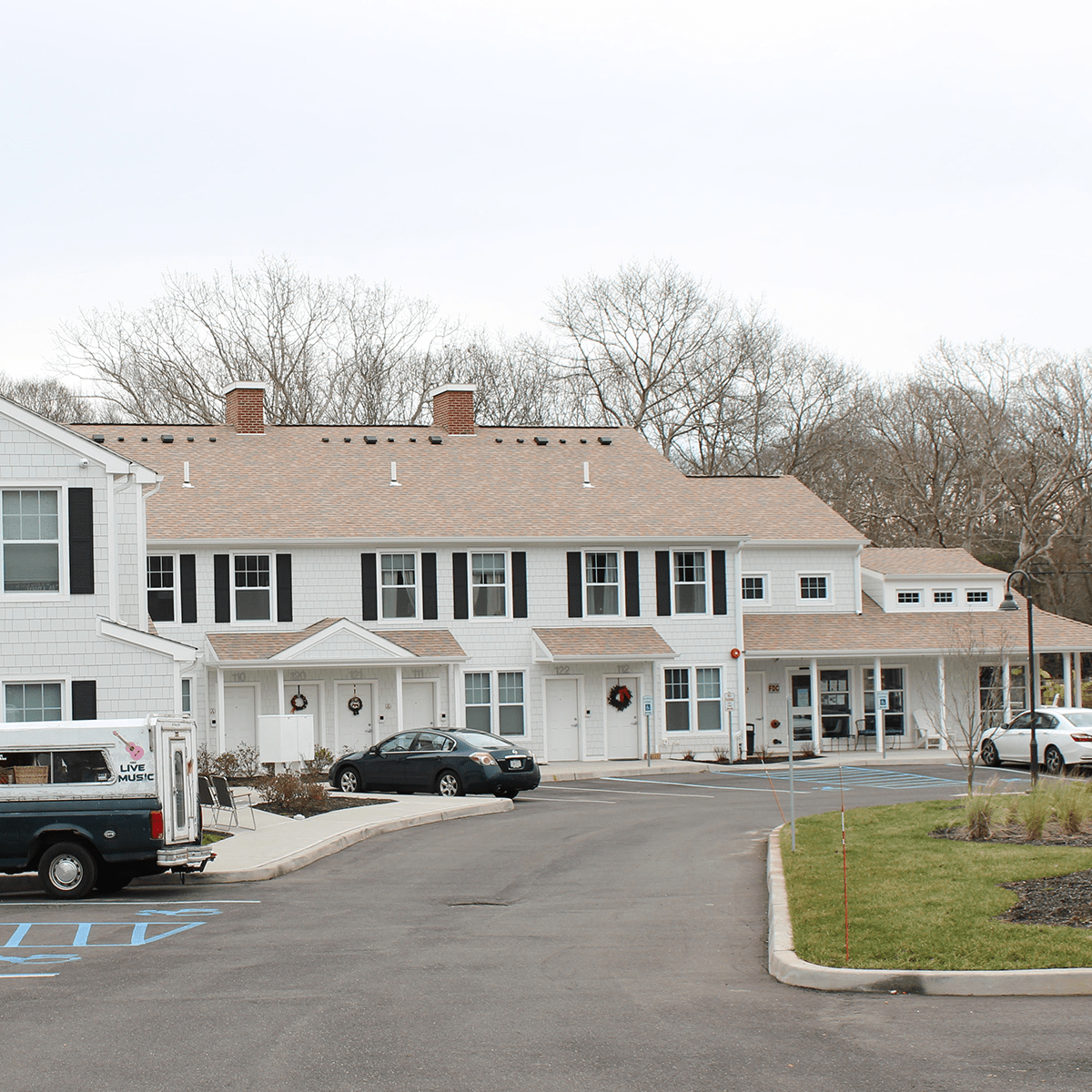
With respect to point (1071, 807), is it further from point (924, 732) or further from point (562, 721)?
point (924, 732)

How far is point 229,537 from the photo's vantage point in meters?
31.9

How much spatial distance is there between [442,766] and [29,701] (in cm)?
773

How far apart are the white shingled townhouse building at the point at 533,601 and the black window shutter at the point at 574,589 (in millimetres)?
56

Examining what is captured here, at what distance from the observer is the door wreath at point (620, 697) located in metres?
33.9

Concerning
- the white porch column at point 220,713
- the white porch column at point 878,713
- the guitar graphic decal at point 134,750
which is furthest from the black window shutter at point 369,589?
the guitar graphic decal at point 134,750

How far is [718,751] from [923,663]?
7.22m

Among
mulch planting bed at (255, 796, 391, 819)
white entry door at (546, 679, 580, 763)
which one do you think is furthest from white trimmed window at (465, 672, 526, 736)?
mulch planting bed at (255, 796, 391, 819)

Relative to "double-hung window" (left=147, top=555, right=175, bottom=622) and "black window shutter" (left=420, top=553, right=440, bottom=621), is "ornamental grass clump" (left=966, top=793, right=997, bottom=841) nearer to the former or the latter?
"black window shutter" (left=420, top=553, right=440, bottom=621)

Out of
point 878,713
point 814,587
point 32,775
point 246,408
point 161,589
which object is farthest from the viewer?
Result: point 814,587

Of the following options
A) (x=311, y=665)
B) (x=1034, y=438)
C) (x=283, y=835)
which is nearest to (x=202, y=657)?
(x=311, y=665)

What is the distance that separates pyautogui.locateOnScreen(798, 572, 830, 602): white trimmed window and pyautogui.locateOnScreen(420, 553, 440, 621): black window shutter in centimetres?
1106

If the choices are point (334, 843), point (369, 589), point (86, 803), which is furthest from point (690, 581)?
point (86, 803)

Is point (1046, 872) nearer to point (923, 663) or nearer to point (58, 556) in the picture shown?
point (58, 556)

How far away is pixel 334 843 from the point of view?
1909 centimetres
